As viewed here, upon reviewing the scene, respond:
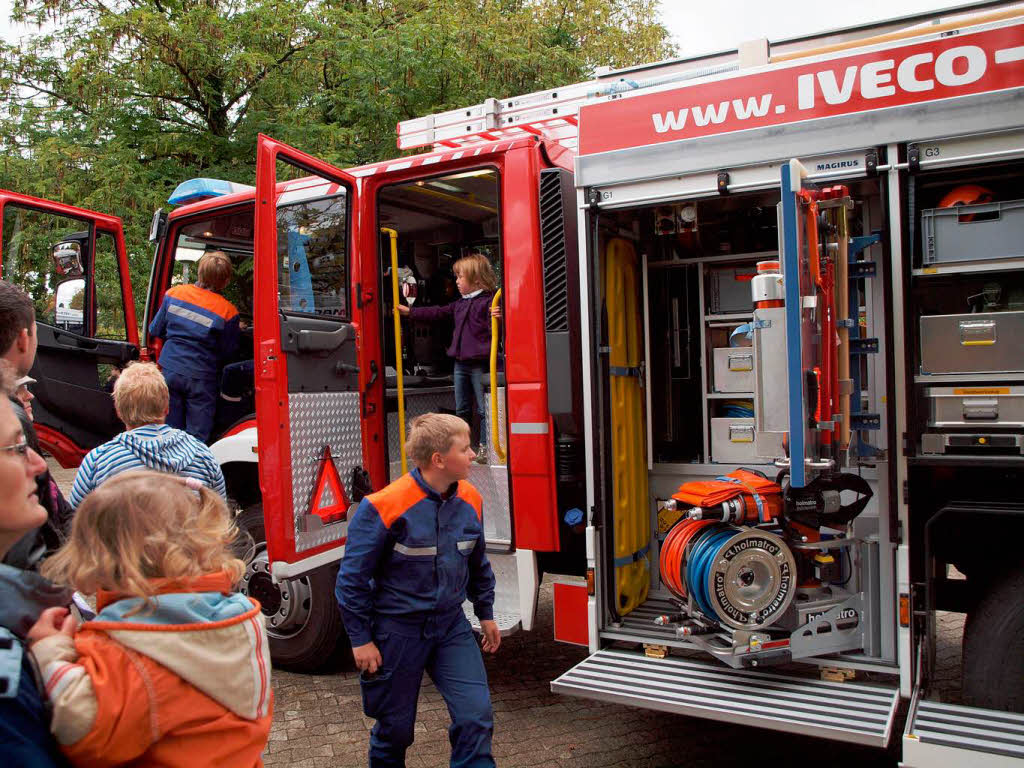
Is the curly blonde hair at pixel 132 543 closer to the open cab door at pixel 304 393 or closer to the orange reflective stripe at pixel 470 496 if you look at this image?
the orange reflective stripe at pixel 470 496

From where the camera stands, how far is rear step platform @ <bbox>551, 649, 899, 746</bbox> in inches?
125

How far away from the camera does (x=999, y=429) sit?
10.9ft

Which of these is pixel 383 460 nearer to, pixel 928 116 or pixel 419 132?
pixel 419 132

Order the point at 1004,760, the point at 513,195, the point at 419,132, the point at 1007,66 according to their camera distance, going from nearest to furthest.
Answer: the point at 1004,760
the point at 1007,66
the point at 513,195
the point at 419,132

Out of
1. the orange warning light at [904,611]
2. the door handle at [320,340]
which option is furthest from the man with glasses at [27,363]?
the orange warning light at [904,611]

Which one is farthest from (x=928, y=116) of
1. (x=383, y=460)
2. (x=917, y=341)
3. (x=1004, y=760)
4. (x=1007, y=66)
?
(x=383, y=460)

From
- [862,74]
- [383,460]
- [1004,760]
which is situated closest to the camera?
[1004,760]

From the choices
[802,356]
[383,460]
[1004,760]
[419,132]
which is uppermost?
[419,132]

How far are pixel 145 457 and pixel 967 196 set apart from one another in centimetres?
340

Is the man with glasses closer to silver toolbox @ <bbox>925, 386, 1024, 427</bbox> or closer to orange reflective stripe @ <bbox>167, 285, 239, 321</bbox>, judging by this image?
orange reflective stripe @ <bbox>167, 285, 239, 321</bbox>

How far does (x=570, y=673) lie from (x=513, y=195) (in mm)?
2180

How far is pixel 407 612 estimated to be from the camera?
302cm

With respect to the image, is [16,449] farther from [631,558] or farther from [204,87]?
[204,87]

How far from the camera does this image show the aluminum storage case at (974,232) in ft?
11.0
